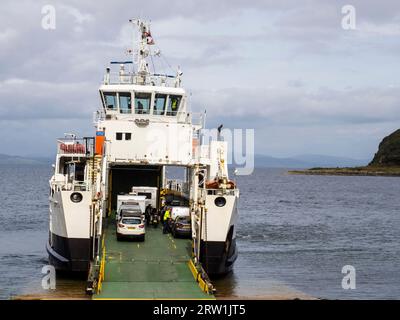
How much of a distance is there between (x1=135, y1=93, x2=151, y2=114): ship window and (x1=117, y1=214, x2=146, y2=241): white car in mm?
7411

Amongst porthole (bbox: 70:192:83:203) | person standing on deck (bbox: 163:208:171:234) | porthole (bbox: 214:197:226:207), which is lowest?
person standing on deck (bbox: 163:208:171:234)

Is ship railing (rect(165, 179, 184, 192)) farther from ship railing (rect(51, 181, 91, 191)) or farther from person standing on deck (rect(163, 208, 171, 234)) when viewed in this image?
ship railing (rect(51, 181, 91, 191))

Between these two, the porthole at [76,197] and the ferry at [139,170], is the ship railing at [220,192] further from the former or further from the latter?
the porthole at [76,197]

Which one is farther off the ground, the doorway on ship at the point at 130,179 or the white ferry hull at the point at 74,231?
the doorway on ship at the point at 130,179

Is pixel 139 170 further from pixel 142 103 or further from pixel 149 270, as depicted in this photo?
pixel 149 270

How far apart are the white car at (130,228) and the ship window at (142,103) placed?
741 cm

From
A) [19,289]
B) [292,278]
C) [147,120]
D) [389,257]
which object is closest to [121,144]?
[147,120]

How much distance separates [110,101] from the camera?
33.3 m

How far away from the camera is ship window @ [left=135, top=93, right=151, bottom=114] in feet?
108

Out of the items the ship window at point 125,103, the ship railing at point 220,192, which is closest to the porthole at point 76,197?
the ship railing at point 220,192

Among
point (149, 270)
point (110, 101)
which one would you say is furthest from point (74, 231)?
point (110, 101)

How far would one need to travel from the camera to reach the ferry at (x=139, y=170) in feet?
78.6

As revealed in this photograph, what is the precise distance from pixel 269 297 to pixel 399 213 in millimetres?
52710

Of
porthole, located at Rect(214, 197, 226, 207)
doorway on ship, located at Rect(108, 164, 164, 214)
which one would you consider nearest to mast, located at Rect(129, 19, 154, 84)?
doorway on ship, located at Rect(108, 164, 164, 214)
